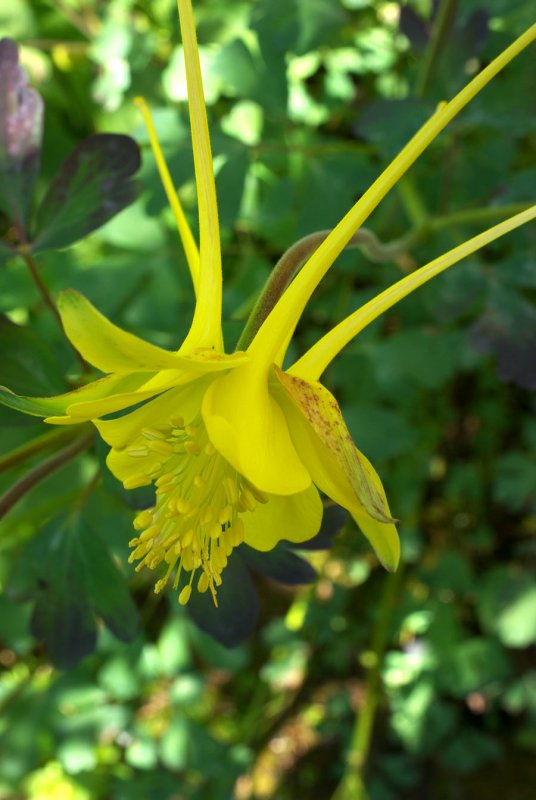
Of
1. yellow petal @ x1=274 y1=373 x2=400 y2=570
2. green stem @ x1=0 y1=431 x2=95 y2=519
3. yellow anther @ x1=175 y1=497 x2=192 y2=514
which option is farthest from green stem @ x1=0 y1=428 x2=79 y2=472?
yellow petal @ x1=274 y1=373 x2=400 y2=570

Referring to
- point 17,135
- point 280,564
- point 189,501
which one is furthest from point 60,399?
point 17,135

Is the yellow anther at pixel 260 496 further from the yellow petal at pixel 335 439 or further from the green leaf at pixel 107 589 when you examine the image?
Result: the green leaf at pixel 107 589

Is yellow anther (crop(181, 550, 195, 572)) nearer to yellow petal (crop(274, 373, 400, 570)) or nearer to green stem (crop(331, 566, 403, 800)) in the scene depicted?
yellow petal (crop(274, 373, 400, 570))

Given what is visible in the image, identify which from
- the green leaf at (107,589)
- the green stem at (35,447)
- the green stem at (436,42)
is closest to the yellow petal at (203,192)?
the green stem at (35,447)

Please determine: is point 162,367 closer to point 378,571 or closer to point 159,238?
point 159,238

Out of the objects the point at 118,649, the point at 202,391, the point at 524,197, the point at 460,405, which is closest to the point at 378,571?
the point at 460,405

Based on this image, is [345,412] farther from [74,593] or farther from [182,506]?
[182,506]
